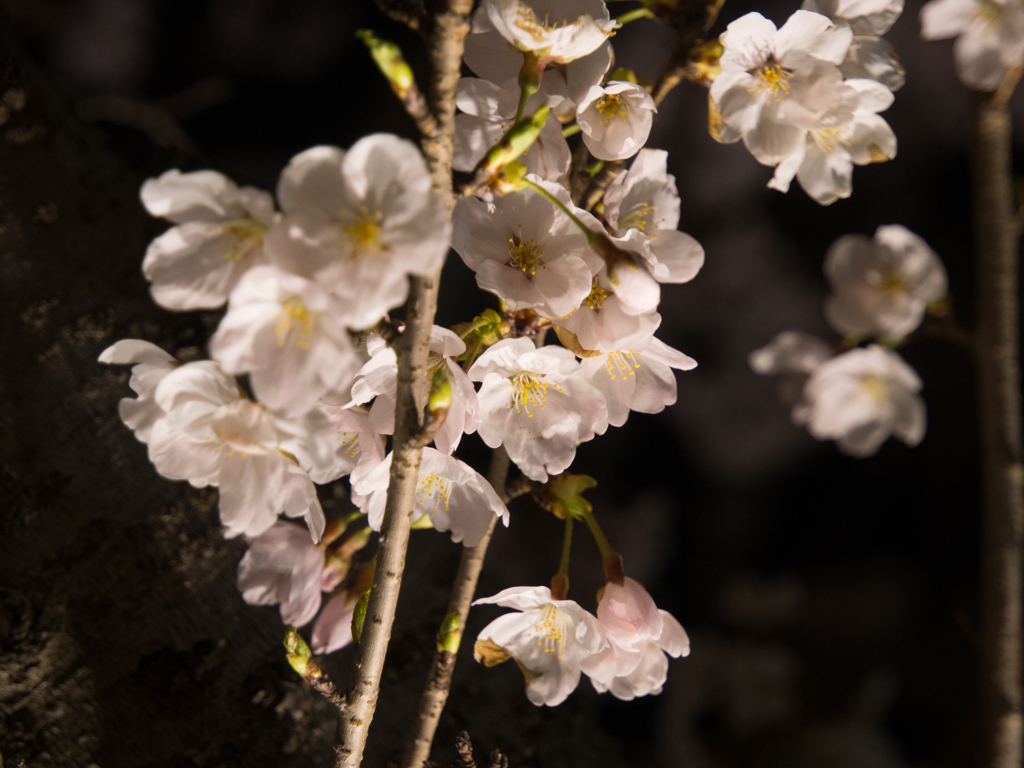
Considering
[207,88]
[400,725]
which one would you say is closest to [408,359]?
[400,725]

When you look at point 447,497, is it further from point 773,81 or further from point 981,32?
point 981,32

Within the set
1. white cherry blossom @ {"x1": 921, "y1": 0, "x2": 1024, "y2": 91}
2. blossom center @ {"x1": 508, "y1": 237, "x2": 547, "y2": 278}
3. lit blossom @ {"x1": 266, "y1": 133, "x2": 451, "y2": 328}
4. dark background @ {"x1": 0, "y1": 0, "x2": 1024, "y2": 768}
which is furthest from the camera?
dark background @ {"x1": 0, "y1": 0, "x2": 1024, "y2": 768}

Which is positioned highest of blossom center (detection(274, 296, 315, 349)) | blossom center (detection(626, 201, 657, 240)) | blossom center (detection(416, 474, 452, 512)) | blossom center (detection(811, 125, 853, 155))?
blossom center (detection(274, 296, 315, 349))

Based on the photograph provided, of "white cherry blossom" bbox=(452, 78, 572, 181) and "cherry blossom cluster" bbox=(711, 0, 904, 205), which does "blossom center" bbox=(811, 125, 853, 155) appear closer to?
"cherry blossom cluster" bbox=(711, 0, 904, 205)

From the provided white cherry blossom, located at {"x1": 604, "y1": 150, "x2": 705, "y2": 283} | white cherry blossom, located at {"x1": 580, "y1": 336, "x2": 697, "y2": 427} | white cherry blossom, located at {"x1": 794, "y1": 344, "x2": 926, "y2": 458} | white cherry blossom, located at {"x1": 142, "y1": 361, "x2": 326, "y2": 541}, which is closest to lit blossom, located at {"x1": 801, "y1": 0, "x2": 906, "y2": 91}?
white cherry blossom, located at {"x1": 604, "y1": 150, "x2": 705, "y2": 283}

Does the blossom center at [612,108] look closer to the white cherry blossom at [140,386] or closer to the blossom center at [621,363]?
the blossom center at [621,363]
